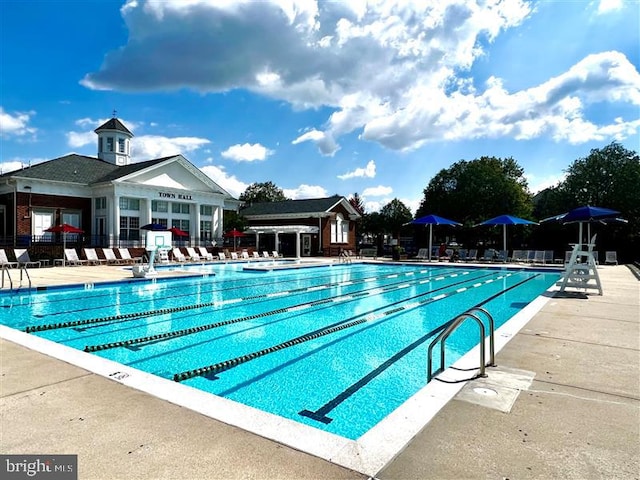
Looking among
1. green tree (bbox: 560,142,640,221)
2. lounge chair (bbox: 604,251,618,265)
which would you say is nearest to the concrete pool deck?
lounge chair (bbox: 604,251,618,265)

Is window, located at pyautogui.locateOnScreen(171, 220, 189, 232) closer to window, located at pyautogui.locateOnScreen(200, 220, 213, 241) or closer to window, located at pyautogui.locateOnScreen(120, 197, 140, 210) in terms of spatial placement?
window, located at pyautogui.locateOnScreen(200, 220, 213, 241)

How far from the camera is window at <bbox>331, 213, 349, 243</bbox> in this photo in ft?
115

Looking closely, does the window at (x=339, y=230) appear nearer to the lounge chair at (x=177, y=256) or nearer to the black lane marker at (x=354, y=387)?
the lounge chair at (x=177, y=256)

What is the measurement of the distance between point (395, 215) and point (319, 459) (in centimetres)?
4322

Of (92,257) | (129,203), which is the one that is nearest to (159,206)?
(129,203)

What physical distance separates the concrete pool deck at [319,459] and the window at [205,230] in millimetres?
28362

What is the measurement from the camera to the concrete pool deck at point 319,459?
2252 millimetres

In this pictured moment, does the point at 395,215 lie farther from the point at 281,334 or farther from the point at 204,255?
the point at 281,334

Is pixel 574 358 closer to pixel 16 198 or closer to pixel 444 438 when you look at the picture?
Result: pixel 444 438

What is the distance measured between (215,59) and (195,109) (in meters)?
6.68

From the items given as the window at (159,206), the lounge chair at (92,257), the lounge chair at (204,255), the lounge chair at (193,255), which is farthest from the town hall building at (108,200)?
the lounge chair at (193,255)

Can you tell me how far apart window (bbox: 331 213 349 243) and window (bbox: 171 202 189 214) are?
12478 mm

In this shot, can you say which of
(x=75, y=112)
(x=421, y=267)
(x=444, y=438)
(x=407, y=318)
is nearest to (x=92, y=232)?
(x=75, y=112)

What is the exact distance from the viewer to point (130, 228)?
26.8 m
